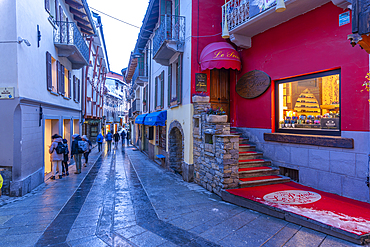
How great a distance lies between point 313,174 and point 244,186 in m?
2.00

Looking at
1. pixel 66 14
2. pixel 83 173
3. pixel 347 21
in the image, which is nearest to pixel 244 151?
A: pixel 347 21

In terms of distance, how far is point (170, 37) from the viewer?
964 cm

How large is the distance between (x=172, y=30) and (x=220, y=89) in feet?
11.2

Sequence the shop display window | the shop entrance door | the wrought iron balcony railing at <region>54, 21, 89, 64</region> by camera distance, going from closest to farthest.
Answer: the shop display window → the shop entrance door → the wrought iron balcony railing at <region>54, 21, 89, 64</region>

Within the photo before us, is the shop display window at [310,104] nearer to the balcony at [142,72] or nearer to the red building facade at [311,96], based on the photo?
the red building facade at [311,96]

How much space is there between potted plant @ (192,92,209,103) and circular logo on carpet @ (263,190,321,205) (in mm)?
4170

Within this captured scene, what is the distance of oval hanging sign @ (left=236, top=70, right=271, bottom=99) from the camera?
7.89 metres

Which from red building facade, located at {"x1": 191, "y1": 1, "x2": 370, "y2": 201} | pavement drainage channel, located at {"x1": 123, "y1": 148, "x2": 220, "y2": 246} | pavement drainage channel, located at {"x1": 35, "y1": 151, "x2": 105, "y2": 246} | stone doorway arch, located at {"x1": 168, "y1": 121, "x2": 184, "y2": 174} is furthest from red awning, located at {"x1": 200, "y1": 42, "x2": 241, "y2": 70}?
pavement drainage channel, located at {"x1": 35, "y1": 151, "x2": 105, "y2": 246}

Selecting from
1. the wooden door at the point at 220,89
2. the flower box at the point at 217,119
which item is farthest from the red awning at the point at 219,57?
the flower box at the point at 217,119

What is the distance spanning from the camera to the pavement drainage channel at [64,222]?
4.05 m

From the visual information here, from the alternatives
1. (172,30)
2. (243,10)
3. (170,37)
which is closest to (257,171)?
(243,10)

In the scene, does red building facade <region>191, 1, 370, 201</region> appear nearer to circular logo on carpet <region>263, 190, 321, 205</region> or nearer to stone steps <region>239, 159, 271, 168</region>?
stone steps <region>239, 159, 271, 168</region>

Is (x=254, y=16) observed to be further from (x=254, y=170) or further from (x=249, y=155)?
(x=254, y=170)

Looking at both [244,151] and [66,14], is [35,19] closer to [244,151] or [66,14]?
[66,14]
